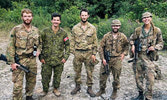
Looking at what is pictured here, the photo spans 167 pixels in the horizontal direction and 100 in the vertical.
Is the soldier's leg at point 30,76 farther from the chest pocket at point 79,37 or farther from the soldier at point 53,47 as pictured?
the chest pocket at point 79,37

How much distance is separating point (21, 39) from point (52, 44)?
0.73 metres

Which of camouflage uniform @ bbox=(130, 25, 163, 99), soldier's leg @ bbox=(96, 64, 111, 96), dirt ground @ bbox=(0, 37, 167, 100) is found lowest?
dirt ground @ bbox=(0, 37, 167, 100)

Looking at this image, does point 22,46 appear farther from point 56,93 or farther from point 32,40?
point 56,93

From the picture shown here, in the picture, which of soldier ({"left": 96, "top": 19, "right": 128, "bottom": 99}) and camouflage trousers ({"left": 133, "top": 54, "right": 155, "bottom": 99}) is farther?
soldier ({"left": 96, "top": 19, "right": 128, "bottom": 99})

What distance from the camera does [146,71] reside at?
3.88m

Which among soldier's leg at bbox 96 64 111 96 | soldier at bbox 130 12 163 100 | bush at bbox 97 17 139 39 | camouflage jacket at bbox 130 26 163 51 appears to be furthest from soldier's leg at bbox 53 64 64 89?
bush at bbox 97 17 139 39

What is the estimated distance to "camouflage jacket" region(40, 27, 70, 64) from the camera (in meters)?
3.94

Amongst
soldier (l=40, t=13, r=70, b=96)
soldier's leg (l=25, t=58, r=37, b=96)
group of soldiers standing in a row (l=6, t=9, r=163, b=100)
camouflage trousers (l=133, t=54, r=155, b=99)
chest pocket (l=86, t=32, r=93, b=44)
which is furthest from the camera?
chest pocket (l=86, t=32, r=93, b=44)

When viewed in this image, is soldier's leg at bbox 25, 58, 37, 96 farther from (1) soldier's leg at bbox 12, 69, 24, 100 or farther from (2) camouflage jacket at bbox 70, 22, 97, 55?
(2) camouflage jacket at bbox 70, 22, 97, 55

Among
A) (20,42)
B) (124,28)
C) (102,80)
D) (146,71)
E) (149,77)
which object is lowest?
(102,80)

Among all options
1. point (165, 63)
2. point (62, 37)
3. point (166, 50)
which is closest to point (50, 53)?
point (62, 37)

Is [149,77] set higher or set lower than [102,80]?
higher

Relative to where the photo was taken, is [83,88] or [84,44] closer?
[84,44]

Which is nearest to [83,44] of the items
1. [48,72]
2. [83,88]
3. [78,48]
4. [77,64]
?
[78,48]
